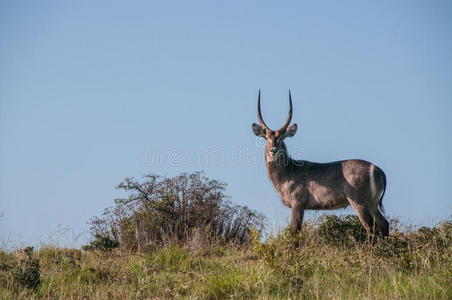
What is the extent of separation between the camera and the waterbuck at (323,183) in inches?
394

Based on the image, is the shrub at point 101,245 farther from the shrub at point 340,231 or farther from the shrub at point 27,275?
the shrub at point 340,231

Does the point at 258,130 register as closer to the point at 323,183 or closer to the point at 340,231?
→ the point at 323,183

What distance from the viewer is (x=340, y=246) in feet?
31.6

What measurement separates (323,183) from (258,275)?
414 centimetres

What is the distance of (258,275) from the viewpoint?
684 centimetres

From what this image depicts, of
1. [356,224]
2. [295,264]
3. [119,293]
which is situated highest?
[356,224]

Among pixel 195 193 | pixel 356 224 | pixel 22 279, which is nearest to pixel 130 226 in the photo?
pixel 195 193

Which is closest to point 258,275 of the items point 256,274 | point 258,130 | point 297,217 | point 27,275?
point 256,274

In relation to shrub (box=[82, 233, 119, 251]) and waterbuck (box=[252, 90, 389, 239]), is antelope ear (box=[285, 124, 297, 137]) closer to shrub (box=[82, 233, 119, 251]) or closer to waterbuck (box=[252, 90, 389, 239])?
waterbuck (box=[252, 90, 389, 239])

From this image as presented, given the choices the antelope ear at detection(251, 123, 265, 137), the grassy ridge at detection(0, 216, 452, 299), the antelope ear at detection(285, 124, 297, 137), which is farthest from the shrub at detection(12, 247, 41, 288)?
the antelope ear at detection(285, 124, 297, 137)

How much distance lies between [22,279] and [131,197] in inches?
193

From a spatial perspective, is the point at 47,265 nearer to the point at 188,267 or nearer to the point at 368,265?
the point at 188,267

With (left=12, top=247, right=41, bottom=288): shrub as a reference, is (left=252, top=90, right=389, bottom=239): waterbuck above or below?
above

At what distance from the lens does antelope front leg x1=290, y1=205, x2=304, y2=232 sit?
1034 cm
